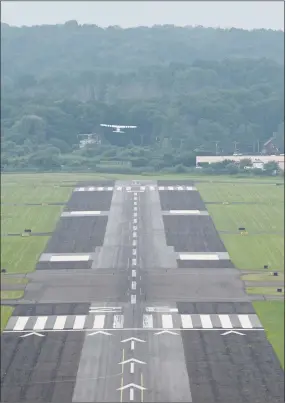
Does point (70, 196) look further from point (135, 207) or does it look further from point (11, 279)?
point (11, 279)

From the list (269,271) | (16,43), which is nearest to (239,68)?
(269,271)

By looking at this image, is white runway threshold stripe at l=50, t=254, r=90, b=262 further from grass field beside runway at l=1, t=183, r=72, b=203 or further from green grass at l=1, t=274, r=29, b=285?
grass field beside runway at l=1, t=183, r=72, b=203

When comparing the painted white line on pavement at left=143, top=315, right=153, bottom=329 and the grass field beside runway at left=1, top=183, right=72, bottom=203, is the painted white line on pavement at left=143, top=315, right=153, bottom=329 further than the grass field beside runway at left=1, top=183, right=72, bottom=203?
No

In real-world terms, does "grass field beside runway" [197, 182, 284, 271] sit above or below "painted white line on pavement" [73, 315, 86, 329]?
above

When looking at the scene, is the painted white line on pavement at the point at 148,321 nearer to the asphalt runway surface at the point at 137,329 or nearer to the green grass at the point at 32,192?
the asphalt runway surface at the point at 137,329

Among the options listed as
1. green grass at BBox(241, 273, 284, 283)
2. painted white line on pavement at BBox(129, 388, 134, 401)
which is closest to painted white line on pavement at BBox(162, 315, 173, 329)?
painted white line on pavement at BBox(129, 388, 134, 401)

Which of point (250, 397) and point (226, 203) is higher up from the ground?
point (226, 203)

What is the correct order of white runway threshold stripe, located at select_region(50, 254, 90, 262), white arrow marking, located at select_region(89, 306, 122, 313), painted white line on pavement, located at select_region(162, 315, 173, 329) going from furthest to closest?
white runway threshold stripe, located at select_region(50, 254, 90, 262) < white arrow marking, located at select_region(89, 306, 122, 313) < painted white line on pavement, located at select_region(162, 315, 173, 329)
